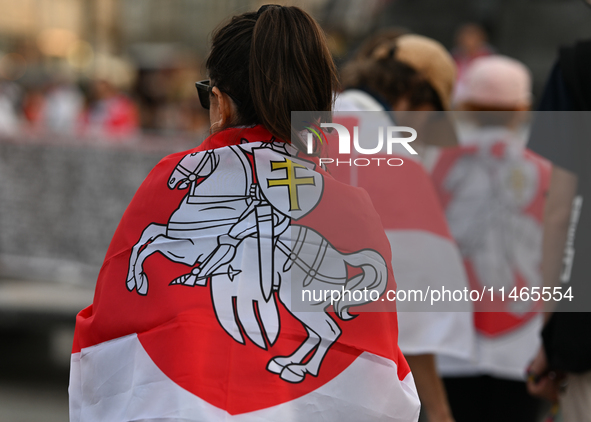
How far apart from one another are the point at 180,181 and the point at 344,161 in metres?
0.72

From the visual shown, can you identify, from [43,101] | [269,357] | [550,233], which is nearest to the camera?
[269,357]

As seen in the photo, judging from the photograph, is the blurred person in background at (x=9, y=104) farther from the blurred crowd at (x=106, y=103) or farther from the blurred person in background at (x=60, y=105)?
the blurred person in background at (x=60, y=105)

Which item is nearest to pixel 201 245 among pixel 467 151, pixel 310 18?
pixel 310 18

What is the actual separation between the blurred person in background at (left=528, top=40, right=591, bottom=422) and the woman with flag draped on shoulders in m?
0.75

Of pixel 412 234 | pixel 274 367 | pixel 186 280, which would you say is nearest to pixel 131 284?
pixel 186 280

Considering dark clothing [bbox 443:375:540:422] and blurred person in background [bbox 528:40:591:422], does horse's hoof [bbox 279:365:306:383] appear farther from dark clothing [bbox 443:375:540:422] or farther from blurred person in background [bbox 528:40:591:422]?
dark clothing [bbox 443:375:540:422]

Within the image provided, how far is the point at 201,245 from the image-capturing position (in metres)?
1.52

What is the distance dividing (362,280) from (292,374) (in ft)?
0.89

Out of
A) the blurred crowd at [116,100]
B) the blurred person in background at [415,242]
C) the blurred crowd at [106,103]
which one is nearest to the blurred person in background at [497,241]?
the blurred person in background at [415,242]

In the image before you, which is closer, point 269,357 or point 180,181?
point 269,357

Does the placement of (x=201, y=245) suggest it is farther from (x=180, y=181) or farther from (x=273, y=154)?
(x=273, y=154)

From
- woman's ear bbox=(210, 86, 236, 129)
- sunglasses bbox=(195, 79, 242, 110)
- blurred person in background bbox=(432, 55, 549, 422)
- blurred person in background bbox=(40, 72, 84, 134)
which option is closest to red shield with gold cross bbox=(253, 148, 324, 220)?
woman's ear bbox=(210, 86, 236, 129)

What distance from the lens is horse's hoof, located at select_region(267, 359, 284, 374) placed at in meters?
1.46

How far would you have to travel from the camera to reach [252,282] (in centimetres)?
149
